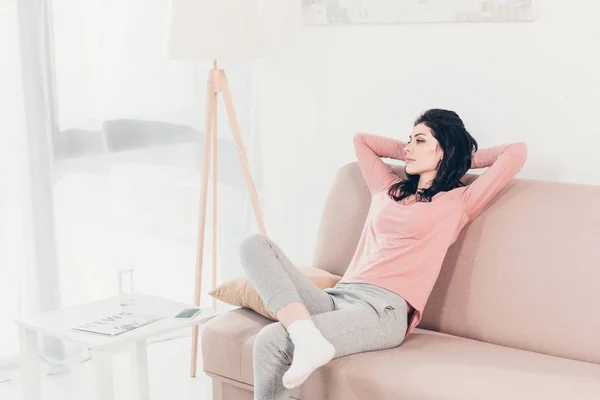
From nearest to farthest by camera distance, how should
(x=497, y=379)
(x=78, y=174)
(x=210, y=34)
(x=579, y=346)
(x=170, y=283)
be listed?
(x=497, y=379) < (x=579, y=346) < (x=210, y=34) < (x=78, y=174) < (x=170, y=283)

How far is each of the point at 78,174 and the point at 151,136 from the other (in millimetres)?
385

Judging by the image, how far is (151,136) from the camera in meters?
3.69

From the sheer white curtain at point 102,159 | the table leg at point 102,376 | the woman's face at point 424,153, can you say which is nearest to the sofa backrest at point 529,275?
the woman's face at point 424,153

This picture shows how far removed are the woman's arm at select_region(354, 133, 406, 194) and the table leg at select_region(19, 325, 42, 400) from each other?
1223 millimetres

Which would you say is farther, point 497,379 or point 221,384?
point 221,384

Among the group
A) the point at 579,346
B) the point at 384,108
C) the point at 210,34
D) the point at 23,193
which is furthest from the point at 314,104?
the point at 579,346

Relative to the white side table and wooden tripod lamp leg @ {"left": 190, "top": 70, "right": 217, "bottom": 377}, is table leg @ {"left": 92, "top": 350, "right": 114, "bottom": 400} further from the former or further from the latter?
wooden tripod lamp leg @ {"left": 190, "top": 70, "right": 217, "bottom": 377}

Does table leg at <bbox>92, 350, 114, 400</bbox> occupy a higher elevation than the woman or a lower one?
lower

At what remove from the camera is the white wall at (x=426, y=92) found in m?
2.71

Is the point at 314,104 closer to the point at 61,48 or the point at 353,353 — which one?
the point at 61,48

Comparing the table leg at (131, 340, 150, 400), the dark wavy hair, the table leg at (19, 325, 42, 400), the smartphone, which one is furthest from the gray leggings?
the table leg at (19, 325, 42, 400)

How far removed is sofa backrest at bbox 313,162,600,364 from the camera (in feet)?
7.77

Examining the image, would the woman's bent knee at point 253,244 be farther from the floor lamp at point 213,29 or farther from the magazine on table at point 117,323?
the floor lamp at point 213,29

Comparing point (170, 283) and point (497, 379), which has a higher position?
point (497, 379)
